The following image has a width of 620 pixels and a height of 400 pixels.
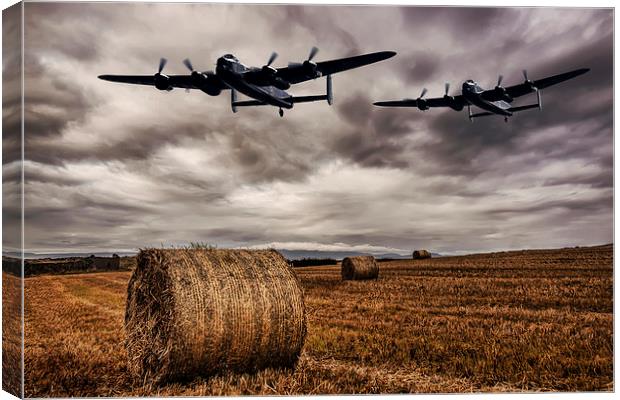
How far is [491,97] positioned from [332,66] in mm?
2463

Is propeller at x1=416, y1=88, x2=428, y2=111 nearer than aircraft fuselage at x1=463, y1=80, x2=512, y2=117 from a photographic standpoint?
No

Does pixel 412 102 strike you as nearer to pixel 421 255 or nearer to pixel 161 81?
pixel 161 81

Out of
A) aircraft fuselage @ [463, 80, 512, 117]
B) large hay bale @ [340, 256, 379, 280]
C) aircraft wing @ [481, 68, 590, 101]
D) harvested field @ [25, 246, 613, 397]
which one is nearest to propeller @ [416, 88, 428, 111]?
aircraft fuselage @ [463, 80, 512, 117]

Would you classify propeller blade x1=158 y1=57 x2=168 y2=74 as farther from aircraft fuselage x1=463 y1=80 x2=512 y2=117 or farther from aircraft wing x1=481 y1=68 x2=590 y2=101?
aircraft wing x1=481 y1=68 x2=590 y2=101

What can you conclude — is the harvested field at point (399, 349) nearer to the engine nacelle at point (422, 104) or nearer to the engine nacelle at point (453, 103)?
the engine nacelle at point (453, 103)

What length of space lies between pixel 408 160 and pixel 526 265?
1475 centimetres

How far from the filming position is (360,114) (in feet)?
28.9

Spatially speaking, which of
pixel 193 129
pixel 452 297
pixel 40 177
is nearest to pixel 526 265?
pixel 452 297

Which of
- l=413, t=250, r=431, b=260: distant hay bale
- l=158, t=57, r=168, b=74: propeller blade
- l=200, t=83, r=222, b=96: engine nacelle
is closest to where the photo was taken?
l=158, t=57, r=168, b=74: propeller blade

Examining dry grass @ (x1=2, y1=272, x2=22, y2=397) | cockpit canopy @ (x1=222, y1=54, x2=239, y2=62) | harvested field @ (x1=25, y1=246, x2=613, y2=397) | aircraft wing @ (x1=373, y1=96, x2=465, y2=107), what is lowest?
harvested field @ (x1=25, y1=246, x2=613, y2=397)

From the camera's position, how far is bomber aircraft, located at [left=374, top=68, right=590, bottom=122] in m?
8.13

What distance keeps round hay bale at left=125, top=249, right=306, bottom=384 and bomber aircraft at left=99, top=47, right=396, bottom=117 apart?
7.90 feet

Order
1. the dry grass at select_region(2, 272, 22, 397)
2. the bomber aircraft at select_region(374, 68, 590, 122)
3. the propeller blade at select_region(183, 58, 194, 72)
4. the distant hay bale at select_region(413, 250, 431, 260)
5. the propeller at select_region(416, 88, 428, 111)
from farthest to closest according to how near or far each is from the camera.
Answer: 1. the distant hay bale at select_region(413, 250, 431, 260)
2. the propeller at select_region(416, 88, 428, 111)
3. the bomber aircraft at select_region(374, 68, 590, 122)
4. the propeller blade at select_region(183, 58, 194, 72)
5. the dry grass at select_region(2, 272, 22, 397)

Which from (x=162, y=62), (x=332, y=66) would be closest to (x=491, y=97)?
(x=332, y=66)
